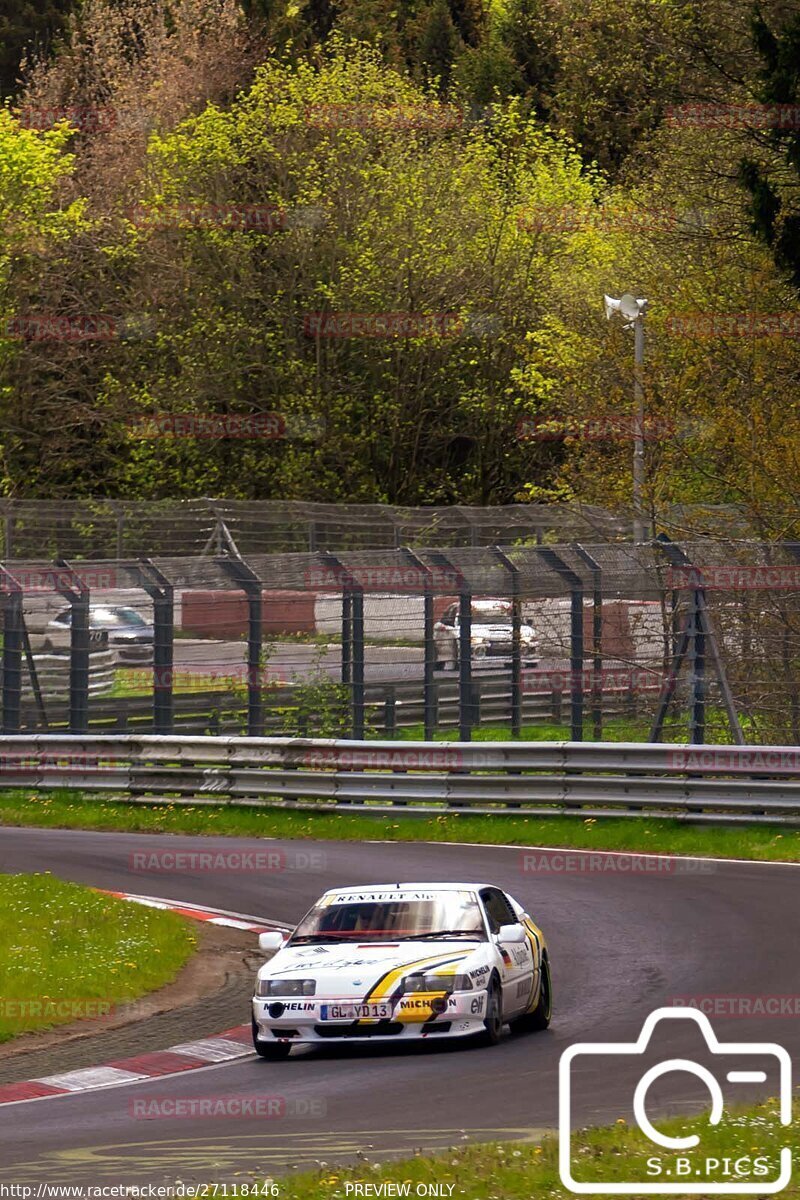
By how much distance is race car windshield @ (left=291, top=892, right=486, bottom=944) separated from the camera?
12320 millimetres

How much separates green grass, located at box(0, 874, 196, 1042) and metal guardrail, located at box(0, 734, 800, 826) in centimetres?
597

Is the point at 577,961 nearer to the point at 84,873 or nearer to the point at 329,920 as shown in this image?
the point at 329,920

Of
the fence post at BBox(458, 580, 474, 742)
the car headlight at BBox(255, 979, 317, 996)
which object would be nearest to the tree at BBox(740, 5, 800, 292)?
the fence post at BBox(458, 580, 474, 742)

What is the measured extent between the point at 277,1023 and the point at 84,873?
891cm

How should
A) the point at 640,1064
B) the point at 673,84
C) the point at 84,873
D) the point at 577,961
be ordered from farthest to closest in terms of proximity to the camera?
1. the point at 673,84
2. the point at 84,873
3. the point at 577,961
4. the point at 640,1064

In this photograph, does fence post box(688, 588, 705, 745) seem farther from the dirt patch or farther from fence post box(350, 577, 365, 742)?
the dirt patch

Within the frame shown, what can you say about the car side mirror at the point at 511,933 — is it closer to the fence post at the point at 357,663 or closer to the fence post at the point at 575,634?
the fence post at the point at 575,634

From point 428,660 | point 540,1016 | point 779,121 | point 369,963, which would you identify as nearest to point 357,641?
point 428,660

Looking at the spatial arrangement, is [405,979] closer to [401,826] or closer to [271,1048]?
[271,1048]

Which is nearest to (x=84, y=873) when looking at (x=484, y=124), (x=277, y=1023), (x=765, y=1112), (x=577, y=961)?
(x=577, y=961)

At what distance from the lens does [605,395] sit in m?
37.3

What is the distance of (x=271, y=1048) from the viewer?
38.9 ft

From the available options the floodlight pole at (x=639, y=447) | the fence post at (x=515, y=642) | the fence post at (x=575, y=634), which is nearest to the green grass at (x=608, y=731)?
the fence post at (x=515, y=642)

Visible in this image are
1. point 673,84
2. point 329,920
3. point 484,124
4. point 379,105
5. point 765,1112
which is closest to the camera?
point 765,1112
